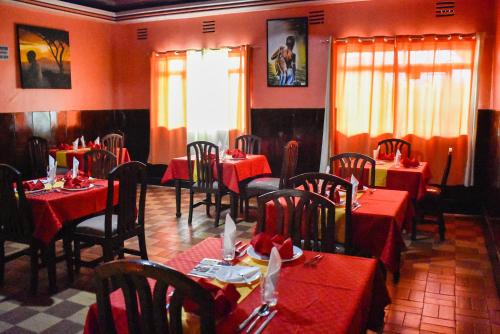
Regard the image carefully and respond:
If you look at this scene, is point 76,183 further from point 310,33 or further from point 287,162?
point 310,33

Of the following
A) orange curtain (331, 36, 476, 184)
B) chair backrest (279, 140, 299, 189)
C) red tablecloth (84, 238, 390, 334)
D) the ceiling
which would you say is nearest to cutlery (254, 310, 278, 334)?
red tablecloth (84, 238, 390, 334)

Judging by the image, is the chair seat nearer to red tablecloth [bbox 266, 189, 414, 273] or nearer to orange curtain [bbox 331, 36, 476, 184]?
red tablecloth [bbox 266, 189, 414, 273]

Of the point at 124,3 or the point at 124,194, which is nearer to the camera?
the point at 124,194

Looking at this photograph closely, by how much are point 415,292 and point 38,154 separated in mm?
5147

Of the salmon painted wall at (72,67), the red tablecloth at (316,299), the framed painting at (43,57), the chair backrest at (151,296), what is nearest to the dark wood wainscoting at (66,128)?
the salmon painted wall at (72,67)

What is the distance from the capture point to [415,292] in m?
3.52

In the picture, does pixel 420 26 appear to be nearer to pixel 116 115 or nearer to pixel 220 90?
pixel 220 90

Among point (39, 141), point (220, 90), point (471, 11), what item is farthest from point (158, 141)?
point (471, 11)

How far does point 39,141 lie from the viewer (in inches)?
248

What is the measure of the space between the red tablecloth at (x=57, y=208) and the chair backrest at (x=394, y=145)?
3.54 meters

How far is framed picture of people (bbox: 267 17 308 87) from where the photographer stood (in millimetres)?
6488

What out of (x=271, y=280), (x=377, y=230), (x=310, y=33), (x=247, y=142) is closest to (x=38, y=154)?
(x=247, y=142)

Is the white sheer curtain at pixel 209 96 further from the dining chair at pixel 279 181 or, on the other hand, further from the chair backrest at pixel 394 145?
the chair backrest at pixel 394 145

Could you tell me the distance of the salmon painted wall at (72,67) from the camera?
6.18m
